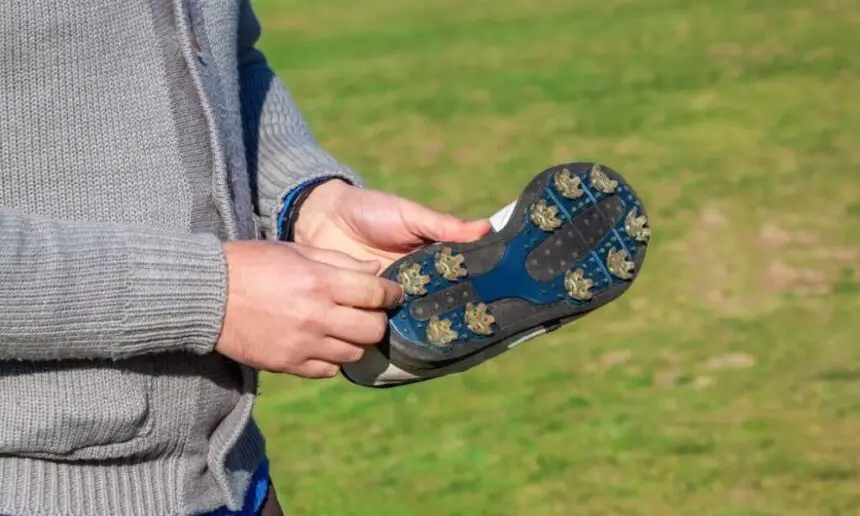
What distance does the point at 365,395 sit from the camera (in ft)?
17.8

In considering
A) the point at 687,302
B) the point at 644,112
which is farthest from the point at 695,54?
the point at 687,302

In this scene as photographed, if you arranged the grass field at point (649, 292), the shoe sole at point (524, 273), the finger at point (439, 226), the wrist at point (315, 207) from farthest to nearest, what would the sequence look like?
the grass field at point (649, 292)
the wrist at point (315, 207)
the finger at point (439, 226)
the shoe sole at point (524, 273)

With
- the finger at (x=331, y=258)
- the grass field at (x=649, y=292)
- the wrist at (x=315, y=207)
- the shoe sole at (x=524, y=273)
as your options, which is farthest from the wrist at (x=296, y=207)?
the grass field at (x=649, y=292)

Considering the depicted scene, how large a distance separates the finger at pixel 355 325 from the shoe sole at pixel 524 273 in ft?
0.32

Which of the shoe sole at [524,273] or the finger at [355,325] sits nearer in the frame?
the finger at [355,325]

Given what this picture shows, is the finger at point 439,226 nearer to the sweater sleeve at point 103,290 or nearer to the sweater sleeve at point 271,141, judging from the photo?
the sweater sleeve at point 271,141

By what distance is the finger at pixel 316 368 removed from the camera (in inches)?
67.2

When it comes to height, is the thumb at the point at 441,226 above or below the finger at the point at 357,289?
below

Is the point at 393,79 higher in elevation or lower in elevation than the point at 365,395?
lower

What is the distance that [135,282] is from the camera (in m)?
1.63

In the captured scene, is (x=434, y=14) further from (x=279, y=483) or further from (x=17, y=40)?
(x=17, y=40)

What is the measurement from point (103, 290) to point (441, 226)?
0.58 m

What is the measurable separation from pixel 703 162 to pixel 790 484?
13.5 ft

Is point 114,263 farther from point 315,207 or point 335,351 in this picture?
point 315,207
